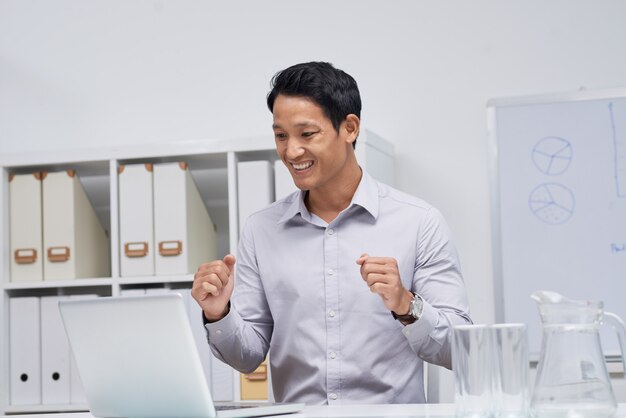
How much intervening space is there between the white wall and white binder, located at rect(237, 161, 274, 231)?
394mm

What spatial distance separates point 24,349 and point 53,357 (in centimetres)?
11

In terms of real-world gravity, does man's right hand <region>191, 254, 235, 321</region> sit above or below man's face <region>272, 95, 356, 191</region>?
below

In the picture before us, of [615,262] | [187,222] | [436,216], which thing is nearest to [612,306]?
[615,262]

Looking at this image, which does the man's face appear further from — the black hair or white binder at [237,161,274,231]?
white binder at [237,161,274,231]

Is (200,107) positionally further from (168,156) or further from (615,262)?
(615,262)

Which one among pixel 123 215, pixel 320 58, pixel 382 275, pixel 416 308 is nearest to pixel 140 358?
pixel 382 275

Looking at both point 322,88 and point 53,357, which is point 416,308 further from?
point 53,357

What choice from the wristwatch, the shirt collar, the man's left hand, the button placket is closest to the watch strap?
the wristwatch

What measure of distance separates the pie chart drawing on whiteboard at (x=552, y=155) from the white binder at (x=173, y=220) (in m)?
1.13

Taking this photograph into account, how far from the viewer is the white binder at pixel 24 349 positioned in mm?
2949

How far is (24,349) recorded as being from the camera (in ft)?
9.73

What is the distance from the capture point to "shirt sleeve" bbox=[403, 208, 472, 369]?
67.6 inches

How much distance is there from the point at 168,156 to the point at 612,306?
1.49 meters

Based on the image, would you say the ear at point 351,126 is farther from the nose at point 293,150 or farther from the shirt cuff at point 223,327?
the shirt cuff at point 223,327
